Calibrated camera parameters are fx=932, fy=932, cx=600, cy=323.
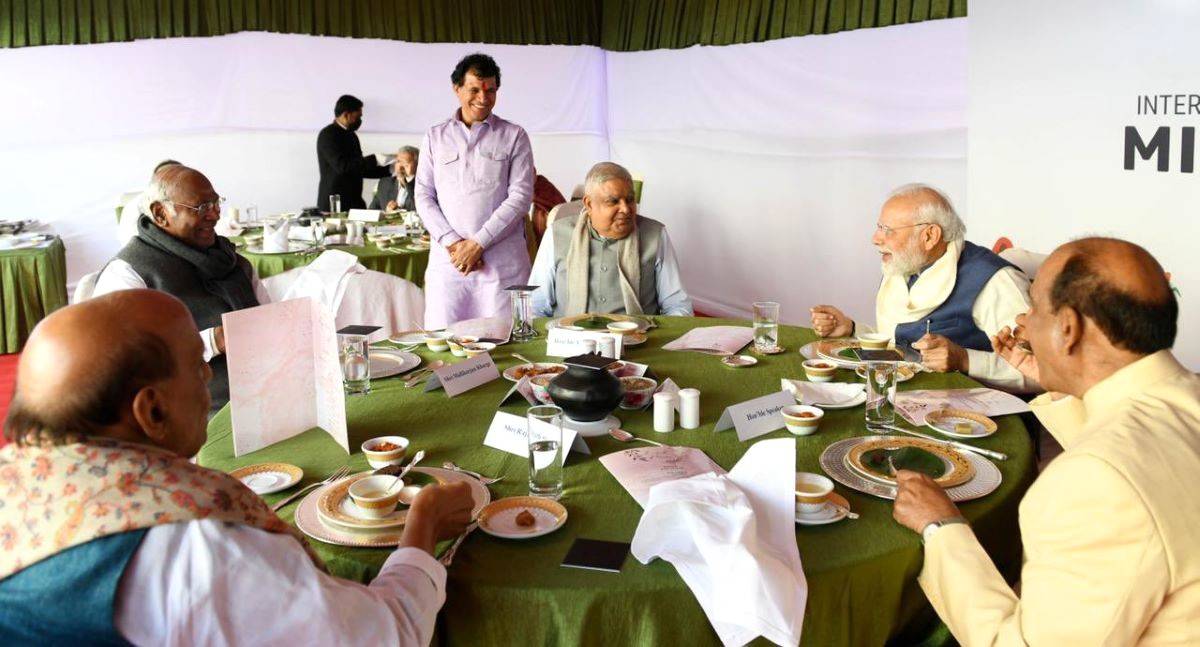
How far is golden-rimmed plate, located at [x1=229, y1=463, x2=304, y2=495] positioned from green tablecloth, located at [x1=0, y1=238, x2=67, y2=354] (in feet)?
16.2

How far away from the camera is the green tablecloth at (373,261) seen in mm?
5094

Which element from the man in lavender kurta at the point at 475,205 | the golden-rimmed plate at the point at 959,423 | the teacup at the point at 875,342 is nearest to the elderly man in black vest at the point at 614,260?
the man in lavender kurta at the point at 475,205

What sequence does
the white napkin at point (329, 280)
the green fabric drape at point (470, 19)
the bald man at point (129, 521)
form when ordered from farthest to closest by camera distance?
1. the green fabric drape at point (470, 19)
2. the white napkin at point (329, 280)
3. the bald man at point (129, 521)

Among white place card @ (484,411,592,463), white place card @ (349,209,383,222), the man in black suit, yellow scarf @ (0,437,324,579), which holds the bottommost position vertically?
white place card @ (484,411,592,463)

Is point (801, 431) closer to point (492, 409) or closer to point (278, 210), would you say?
point (492, 409)

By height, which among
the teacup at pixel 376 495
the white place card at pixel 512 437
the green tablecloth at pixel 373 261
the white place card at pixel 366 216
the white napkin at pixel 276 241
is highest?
the white place card at pixel 366 216

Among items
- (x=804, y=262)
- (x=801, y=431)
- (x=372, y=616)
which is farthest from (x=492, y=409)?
(x=804, y=262)

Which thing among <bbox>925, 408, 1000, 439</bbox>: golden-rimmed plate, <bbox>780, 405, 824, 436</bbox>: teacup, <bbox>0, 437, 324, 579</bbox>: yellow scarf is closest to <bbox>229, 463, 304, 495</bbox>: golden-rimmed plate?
<bbox>0, 437, 324, 579</bbox>: yellow scarf

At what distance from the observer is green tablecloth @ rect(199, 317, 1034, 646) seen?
1.45m

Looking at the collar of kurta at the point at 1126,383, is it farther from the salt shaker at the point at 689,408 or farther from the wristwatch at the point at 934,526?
the salt shaker at the point at 689,408

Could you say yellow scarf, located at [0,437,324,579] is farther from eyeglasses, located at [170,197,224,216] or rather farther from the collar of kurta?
eyeglasses, located at [170,197,224,216]

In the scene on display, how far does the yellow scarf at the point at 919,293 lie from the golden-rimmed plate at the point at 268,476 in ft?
6.45

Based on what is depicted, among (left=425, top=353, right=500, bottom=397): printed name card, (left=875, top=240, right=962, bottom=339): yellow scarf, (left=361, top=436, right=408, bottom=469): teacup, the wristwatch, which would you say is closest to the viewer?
the wristwatch

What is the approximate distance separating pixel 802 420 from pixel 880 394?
0.18m
